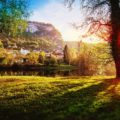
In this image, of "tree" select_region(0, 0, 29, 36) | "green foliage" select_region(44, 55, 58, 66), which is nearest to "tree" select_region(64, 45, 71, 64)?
"green foliage" select_region(44, 55, 58, 66)

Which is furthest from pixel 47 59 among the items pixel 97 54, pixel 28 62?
pixel 97 54

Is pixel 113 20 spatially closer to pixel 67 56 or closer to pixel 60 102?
pixel 60 102

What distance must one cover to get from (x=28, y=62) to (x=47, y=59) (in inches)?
395

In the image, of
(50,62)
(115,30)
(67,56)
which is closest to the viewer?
(115,30)

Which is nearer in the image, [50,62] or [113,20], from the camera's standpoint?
[113,20]

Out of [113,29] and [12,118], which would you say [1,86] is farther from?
[113,29]

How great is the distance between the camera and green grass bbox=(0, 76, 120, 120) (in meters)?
14.6

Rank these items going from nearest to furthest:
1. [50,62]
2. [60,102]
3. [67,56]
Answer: [60,102] → [50,62] → [67,56]

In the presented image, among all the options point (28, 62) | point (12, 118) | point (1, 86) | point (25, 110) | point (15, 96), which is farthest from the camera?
point (28, 62)

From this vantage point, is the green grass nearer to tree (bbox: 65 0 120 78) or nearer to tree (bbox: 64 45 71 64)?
tree (bbox: 65 0 120 78)

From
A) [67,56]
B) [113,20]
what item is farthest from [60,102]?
[67,56]

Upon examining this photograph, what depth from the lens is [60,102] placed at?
1678 cm

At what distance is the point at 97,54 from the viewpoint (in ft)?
100

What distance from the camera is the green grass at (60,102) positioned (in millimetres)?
14586
